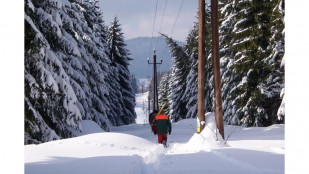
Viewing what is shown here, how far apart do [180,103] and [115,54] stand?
1106cm

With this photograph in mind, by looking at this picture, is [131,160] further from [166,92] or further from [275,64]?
[166,92]

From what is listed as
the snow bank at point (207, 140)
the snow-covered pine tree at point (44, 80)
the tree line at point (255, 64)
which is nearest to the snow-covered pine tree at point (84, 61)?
the snow-covered pine tree at point (44, 80)

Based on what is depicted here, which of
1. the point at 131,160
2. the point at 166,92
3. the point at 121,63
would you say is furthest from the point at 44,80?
the point at 166,92

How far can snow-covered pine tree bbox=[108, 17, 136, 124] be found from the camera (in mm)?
43062

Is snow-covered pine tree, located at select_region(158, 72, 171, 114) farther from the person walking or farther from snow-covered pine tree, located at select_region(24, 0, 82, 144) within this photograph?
snow-covered pine tree, located at select_region(24, 0, 82, 144)

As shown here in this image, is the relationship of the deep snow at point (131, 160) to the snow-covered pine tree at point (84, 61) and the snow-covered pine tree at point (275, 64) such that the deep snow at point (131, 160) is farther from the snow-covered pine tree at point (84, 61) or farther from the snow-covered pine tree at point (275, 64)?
the snow-covered pine tree at point (275, 64)

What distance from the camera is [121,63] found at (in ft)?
146

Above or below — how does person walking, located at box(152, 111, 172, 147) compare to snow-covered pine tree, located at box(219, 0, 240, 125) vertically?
below

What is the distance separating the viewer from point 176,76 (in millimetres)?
47781

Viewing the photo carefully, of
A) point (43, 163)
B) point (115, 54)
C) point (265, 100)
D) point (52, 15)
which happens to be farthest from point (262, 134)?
point (115, 54)

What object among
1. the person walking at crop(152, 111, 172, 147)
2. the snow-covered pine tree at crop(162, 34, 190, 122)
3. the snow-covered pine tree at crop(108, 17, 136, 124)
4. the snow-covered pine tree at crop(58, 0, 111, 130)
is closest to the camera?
the person walking at crop(152, 111, 172, 147)

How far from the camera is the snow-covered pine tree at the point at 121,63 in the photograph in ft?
141

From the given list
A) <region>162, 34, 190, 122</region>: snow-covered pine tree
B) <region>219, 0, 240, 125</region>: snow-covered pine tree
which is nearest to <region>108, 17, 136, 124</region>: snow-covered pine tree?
<region>162, 34, 190, 122</region>: snow-covered pine tree

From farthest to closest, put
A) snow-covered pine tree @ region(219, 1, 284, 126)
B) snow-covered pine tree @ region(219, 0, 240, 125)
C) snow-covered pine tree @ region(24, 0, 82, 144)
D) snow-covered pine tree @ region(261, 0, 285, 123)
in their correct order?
snow-covered pine tree @ region(219, 0, 240, 125) → snow-covered pine tree @ region(219, 1, 284, 126) → snow-covered pine tree @ region(261, 0, 285, 123) → snow-covered pine tree @ region(24, 0, 82, 144)
